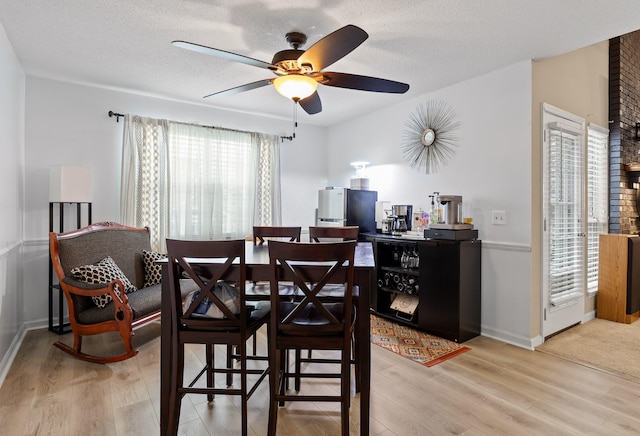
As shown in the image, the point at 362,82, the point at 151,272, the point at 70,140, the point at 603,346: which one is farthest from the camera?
the point at 70,140

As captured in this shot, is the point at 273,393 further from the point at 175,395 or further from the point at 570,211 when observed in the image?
the point at 570,211

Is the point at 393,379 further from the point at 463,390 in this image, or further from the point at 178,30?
the point at 178,30

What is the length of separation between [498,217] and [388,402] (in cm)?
199

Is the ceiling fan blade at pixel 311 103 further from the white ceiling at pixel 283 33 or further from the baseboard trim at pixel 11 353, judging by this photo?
the baseboard trim at pixel 11 353

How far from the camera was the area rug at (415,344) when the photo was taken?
287 cm

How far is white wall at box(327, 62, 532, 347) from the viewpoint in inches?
121

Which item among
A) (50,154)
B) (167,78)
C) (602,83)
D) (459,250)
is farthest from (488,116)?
(50,154)

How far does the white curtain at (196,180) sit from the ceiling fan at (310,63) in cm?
183

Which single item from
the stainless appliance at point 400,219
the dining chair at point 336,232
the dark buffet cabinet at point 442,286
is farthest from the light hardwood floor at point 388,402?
the stainless appliance at point 400,219

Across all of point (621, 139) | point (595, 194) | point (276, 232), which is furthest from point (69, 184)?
point (621, 139)

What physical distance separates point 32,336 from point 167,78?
2.78 m

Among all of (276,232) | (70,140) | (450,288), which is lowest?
(450,288)

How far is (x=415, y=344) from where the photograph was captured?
312cm

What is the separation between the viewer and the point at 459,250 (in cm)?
315
